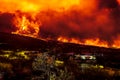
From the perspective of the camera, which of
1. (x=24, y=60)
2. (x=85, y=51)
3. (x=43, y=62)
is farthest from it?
(x=85, y=51)

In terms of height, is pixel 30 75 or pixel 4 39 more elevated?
pixel 4 39

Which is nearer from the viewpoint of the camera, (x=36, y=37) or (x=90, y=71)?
(x=90, y=71)

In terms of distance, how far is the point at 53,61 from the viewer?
3738cm

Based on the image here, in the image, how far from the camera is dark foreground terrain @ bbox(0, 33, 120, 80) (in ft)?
127

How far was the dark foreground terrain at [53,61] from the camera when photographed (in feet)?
127

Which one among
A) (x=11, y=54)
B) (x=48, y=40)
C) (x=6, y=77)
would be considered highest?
(x=48, y=40)

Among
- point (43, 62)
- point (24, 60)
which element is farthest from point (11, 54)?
point (43, 62)

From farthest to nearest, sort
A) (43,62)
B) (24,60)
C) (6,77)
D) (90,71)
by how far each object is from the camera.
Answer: (24,60) → (90,71) → (6,77) → (43,62)

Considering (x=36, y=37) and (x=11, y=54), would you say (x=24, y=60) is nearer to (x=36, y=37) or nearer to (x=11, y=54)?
(x=11, y=54)

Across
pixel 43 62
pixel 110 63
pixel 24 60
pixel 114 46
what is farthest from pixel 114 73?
pixel 114 46

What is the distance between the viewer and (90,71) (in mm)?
54750

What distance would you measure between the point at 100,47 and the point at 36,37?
18044 millimetres

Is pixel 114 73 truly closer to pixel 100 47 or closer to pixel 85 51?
pixel 85 51

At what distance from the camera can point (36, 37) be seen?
299 ft
